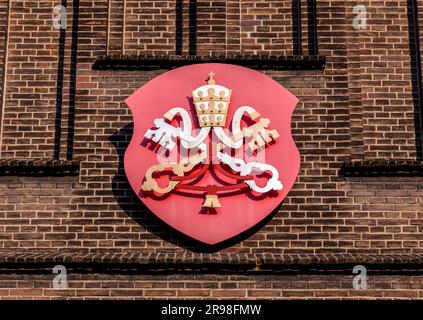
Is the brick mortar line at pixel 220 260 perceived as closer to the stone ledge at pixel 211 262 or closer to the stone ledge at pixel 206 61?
the stone ledge at pixel 211 262

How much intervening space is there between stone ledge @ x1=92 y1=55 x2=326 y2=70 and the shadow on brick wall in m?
1.02

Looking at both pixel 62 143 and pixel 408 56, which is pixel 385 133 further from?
pixel 62 143

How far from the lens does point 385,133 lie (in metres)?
7.68

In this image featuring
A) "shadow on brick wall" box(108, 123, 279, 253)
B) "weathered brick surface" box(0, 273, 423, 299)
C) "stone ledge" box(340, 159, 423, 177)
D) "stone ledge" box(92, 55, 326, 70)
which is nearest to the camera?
"weathered brick surface" box(0, 273, 423, 299)

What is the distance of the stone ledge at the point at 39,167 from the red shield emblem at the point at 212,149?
58 cm

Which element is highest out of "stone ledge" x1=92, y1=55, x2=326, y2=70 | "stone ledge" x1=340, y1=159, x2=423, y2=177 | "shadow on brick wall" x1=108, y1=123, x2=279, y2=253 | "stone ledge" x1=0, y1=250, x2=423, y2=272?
"stone ledge" x1=92, y1=55, x2=326, y2=70

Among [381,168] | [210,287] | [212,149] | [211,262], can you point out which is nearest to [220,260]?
[211,262]

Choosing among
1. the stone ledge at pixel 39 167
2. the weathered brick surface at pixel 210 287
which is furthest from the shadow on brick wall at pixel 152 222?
the stone ledge at pixel 39 167

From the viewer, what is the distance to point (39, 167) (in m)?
7.41

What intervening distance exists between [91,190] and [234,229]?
1513 mm

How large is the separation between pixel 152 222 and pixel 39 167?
1296 millimetres

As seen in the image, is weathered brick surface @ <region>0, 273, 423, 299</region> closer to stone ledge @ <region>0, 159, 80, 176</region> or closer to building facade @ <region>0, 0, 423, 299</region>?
building facade @ <region>0, 0, 423, 299</region>

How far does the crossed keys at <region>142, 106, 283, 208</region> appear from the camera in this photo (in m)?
7.21

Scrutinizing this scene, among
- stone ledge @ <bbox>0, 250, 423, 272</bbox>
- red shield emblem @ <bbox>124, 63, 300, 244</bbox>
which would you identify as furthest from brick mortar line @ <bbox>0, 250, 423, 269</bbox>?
red shield emblem @ <bbox>124, 63, 300, 244</bbox>
